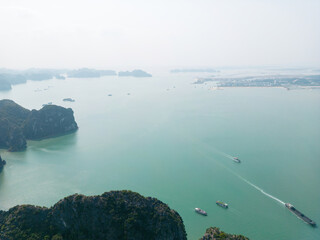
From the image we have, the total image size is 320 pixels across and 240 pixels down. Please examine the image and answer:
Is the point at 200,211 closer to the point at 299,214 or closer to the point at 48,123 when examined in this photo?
the point at 299,214

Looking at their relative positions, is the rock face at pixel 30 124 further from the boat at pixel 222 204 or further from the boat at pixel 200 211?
the boat at pixel 222 204

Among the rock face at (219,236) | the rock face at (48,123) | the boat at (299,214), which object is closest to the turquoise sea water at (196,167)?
the boat at (299,214)

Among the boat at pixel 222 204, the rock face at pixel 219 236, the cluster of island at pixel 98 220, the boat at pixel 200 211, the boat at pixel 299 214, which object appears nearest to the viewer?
the rock face at pixel 219 236

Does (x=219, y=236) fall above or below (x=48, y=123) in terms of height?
below

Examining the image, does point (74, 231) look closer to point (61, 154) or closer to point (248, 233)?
point (248, 233)

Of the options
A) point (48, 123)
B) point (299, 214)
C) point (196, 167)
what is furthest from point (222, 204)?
point (48, 123)

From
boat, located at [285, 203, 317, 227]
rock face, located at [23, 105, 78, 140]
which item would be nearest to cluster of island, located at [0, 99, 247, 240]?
boat, located at [285, 203, 317, 227]
